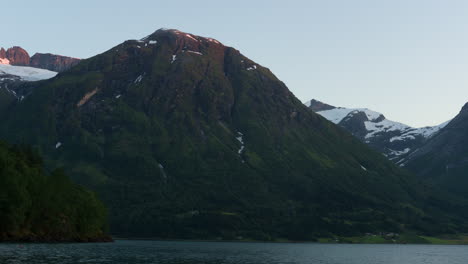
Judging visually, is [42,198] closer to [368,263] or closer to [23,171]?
[23,171]

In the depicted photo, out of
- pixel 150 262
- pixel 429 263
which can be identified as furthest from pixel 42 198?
pixel 429 263

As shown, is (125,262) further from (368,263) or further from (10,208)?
(368,263)

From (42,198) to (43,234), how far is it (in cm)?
1156

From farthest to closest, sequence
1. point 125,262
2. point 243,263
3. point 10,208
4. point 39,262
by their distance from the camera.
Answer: point 10,208, point 243,263, point 125,262, point 39,262

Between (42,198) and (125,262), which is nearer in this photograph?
(125,262)

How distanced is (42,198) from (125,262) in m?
71.0

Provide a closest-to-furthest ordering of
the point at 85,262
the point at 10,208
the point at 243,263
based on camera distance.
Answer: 1. the point at 85,262
2. the point at 243,263
3. the point at 10,208

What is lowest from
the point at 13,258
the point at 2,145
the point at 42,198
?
the point at 13,258

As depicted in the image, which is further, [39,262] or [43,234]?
[43,234]

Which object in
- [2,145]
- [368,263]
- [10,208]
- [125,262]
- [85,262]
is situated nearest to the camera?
[85,262]

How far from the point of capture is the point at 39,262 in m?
111

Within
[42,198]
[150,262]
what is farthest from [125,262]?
[42,198]

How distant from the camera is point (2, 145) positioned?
18962 centimetres

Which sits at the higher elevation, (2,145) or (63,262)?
(2,145)
